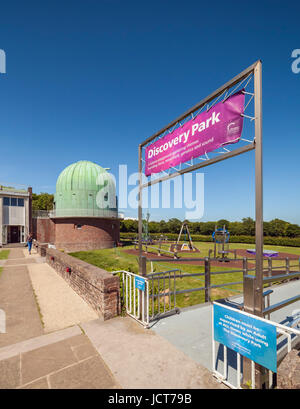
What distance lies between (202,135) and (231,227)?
2299 inches

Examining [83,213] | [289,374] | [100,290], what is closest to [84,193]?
[83,213]

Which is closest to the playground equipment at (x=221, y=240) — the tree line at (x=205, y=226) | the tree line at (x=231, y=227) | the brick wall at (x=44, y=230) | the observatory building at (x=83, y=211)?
Result: the observatory building at (x=83, y=211)

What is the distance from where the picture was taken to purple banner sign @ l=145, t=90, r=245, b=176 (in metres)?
3.23

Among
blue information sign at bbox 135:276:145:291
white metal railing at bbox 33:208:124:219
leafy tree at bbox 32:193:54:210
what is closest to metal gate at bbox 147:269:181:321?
blue information sign at bbox 135:276:145:291

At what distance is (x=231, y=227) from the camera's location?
5750 centimetres

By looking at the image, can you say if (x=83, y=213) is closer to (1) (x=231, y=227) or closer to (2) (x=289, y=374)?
(2) (x=289, y=374)

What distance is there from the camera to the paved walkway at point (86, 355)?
9.07ft

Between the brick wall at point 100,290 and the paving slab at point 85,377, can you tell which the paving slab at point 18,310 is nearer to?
the brick wall at point 100,290

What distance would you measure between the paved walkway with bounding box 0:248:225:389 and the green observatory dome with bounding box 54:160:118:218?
838 inches

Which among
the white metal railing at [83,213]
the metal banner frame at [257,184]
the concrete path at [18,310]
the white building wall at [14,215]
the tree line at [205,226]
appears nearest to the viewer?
the metal banner frame at [257,184]

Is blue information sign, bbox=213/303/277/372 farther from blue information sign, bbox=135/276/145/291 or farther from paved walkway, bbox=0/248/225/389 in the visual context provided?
blue information sign, bbox=135/276/145/291

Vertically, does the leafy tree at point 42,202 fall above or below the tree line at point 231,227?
above

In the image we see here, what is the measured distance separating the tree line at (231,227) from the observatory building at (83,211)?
1206 inches

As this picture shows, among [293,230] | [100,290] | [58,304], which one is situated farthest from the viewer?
[293,230]
